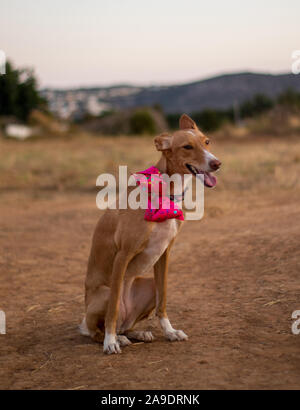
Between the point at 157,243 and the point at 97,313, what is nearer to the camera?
the point at 157,243

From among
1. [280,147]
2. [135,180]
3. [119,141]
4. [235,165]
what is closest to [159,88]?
[119,141]

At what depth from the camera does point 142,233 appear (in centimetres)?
374

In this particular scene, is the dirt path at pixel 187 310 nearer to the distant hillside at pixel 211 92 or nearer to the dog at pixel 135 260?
the dog at pixel 135 260

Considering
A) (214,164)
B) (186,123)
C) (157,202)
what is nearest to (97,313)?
(157,202)

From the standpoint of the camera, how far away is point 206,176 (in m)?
3.70

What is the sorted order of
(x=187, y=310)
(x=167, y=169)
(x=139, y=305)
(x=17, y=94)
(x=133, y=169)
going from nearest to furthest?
(x=167, y=169)
(x=139, y=305)
(x=187, y=310)
(x=133, y=169)
(x=17, y=94)

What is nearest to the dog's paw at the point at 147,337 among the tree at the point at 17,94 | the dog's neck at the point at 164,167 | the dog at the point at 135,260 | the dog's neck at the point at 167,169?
the dog at the point at 135,260

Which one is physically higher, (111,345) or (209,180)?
(209,180)

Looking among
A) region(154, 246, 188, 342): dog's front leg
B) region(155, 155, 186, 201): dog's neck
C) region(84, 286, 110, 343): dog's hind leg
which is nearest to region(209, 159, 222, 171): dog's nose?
region(155, 155, 186, 201): dog's neck

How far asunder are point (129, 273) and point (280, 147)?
13919 millimetres

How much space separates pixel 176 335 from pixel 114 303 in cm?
57

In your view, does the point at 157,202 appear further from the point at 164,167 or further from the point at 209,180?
the point at 209,180

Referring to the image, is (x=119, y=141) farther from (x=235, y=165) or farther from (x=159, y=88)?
(x=159, y=88)

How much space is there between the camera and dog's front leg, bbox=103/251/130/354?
378 centimetres
